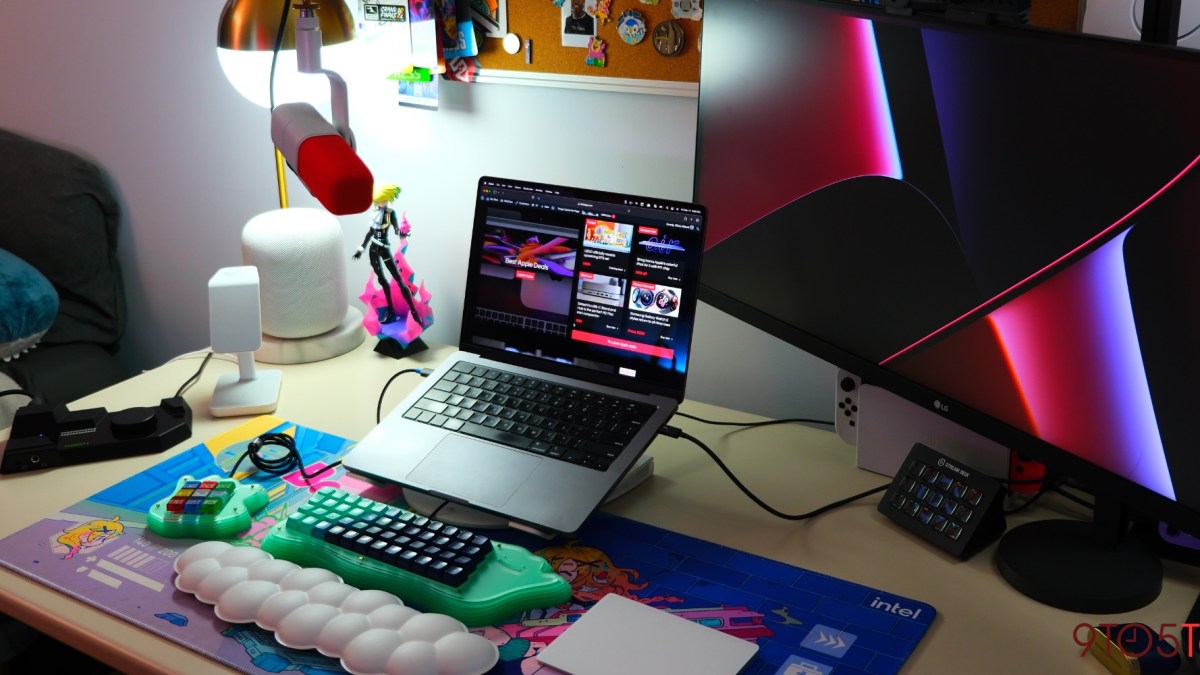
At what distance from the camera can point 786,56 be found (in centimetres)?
103

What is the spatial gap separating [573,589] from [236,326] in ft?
1.91

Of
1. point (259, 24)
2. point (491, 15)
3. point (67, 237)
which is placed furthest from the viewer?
point (67, 237)

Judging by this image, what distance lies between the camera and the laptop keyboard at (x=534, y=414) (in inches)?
41.6

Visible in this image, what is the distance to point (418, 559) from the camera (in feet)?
2.98

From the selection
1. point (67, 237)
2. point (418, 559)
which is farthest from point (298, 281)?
point (67, 237)

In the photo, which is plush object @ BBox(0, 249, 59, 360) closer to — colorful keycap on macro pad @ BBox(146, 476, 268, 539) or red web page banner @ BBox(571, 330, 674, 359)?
colorful keycap on macro pad @ BBox(146, 476, 268, 539)

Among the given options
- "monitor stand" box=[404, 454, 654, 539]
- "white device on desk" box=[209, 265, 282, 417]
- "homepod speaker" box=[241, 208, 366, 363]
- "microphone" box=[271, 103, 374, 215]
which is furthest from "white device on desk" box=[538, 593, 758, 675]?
"homepod speaker" box=[241, 208, 366, 363]

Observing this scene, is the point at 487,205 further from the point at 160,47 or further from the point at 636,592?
the point at 160,47

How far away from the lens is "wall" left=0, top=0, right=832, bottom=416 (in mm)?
1333

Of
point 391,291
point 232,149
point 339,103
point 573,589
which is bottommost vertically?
point 573,589

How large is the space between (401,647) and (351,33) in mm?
778

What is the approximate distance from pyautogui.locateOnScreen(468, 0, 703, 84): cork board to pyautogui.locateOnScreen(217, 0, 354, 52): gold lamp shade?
0.21 meters

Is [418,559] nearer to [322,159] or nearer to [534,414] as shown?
[534,414]

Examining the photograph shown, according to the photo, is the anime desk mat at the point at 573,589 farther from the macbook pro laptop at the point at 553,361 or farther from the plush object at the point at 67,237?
the plush object at the point at 67,237
